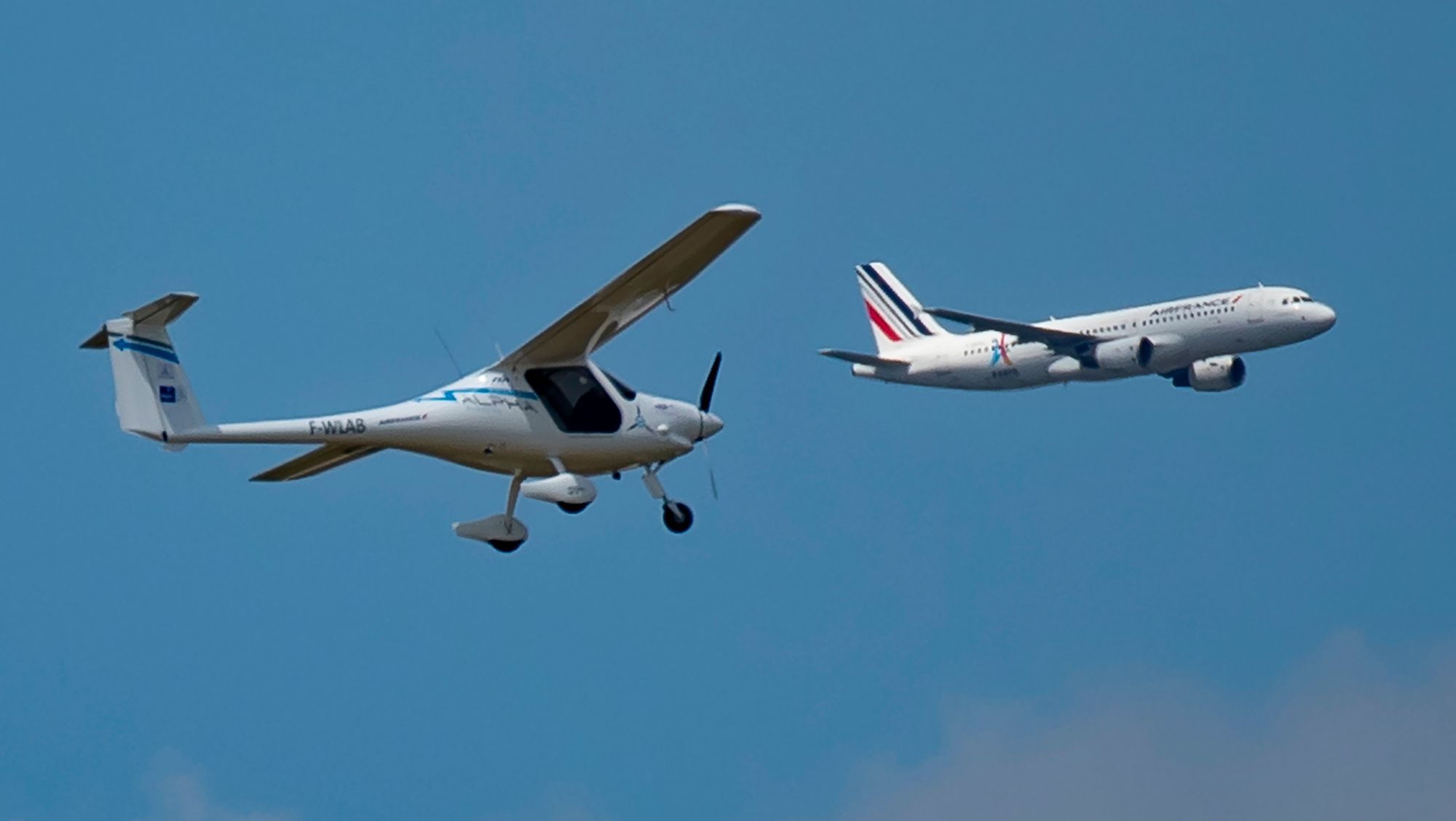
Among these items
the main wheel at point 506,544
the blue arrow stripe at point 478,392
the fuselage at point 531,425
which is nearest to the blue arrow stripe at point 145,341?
the fuselage at point 531,425

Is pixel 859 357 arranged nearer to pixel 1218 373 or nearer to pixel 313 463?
pixel 1218 373

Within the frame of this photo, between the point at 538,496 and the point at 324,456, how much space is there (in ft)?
15.7

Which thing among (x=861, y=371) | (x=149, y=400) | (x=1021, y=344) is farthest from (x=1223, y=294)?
(x=149, y=400)

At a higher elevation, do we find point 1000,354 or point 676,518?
point 1000,354

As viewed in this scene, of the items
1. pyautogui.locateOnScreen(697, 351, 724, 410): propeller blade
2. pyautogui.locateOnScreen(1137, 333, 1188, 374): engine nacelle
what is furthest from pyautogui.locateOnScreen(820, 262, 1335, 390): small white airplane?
pyautogui.locateOnScreen(697, 351, 724, 410): propeller blade

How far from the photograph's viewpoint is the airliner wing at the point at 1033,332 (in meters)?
70.4

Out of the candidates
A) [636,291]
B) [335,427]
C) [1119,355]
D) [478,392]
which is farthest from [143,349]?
[1119,355]

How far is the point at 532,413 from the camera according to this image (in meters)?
29.0

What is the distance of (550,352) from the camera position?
2927cm

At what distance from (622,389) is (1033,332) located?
1679 inches

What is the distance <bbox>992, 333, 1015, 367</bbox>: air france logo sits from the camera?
71875mm

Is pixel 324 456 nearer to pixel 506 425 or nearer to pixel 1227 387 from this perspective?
pixel 506 425

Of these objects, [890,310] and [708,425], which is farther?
[890,310]

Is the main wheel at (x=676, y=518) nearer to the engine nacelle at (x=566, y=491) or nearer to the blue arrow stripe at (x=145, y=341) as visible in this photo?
the engine nacelle at (x=566, y=491)
